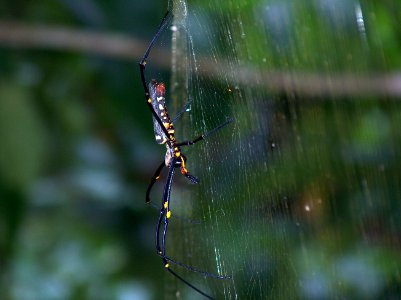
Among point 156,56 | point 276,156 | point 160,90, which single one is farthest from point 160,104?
point 156,56

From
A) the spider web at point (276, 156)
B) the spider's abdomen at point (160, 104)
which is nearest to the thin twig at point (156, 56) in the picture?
the spider web at point (276, 156)

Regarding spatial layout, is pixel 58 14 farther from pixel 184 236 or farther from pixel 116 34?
pixel 184 236

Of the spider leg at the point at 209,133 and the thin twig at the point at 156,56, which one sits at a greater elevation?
the thin twig at the point at 156,56

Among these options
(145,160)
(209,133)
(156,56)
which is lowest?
(209,133)

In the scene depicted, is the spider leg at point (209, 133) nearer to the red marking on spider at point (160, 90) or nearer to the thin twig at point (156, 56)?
the red marking on spider at point (160, 90)

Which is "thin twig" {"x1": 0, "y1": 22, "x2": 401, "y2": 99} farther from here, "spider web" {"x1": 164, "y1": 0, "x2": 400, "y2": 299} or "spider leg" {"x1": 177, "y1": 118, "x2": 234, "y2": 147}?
"spider leg" {"x1": 177, "y1": 118, "x2": 234, "y2": 147}

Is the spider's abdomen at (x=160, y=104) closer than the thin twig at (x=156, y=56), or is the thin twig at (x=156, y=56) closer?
the spider's abdomen at (x=160, y=104)

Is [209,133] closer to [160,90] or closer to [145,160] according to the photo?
[160,90]
